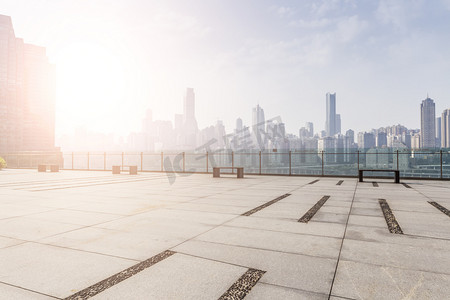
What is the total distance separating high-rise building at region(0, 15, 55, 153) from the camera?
145 m

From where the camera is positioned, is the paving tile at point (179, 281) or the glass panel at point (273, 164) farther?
the glass panel at point (273, 164)

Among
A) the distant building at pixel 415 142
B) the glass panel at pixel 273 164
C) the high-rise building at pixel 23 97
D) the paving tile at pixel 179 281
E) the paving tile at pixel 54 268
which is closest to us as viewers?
the paving tile at pixel 179 281

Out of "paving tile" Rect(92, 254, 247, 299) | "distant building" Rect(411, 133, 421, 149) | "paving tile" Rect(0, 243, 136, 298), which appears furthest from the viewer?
"distant building" Rect(411, 133, 421, 149)

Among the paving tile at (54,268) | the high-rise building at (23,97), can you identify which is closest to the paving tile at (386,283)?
the paving tile at (54,268)

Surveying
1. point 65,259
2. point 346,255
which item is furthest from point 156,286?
point 346,255

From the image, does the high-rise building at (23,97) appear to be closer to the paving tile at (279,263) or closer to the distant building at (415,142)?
the paving tile at (279,263)

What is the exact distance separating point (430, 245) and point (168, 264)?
418 cm

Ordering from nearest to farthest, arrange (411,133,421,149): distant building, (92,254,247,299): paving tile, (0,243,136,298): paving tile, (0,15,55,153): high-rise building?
1. (92,254,247,299): paving tile
2. (0,243,136,298): paving tile
3. (0,15,55,153): high-rise building
4. (411,133,421,149): distant building

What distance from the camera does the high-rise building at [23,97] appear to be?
475 feet

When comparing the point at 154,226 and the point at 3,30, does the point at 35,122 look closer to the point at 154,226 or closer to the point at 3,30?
the point at 3,30

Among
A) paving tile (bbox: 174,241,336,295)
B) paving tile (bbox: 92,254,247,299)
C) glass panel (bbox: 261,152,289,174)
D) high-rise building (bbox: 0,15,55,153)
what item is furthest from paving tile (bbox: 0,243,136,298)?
high-rise building (bbox: 0,15,55,153)

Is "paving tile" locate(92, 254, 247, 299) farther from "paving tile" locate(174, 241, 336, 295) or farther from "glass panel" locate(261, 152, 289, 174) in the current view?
"glass panel" locate(261, 152, 289, 174)

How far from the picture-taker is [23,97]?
583ft

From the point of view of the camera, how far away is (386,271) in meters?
3.54
